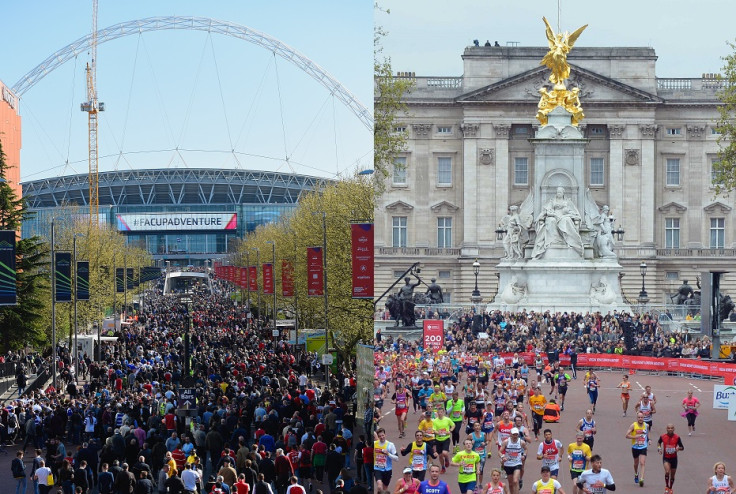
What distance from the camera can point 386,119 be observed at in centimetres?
2502

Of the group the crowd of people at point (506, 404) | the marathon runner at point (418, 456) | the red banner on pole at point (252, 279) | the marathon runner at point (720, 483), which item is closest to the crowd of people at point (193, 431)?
the marathon runner at point (418, 456)

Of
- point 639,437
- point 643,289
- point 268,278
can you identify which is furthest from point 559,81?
point 268,278

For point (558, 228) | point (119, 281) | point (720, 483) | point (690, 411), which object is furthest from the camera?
point (119, 281)

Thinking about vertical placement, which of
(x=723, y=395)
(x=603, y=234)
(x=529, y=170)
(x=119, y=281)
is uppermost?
(x=529, y=170)

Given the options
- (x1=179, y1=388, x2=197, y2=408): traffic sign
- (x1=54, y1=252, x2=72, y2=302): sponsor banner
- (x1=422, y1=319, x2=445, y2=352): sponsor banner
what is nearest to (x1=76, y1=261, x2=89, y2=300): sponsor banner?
(x1=54, y1=252, x2=72, y2=302): sponsor banner

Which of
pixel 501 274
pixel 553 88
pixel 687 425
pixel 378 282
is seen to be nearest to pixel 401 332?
pixel 378 282

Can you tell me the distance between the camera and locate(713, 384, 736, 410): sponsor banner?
2216 centimetres

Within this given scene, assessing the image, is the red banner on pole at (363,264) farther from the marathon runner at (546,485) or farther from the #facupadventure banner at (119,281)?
the #facupadventure banner at (119,281)

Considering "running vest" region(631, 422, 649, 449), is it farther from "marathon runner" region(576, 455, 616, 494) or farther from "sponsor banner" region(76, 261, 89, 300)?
"sponsor banner" region(76, 261, 89, 300)

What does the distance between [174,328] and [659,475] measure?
2380 inches

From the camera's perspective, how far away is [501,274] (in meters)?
26.2

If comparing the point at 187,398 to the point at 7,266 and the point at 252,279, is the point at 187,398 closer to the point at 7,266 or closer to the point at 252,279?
the point at 7,266

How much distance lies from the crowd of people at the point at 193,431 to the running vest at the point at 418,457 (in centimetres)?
104

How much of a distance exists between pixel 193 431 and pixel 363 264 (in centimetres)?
998
